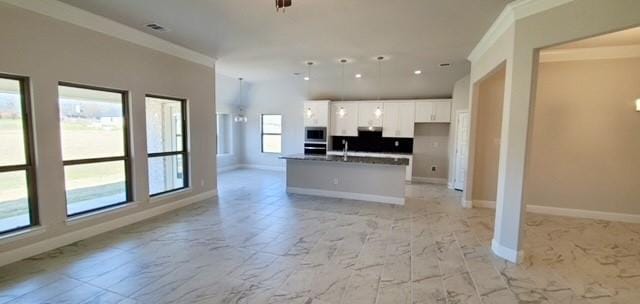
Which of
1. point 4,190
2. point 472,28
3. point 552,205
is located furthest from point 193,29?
point 552,205

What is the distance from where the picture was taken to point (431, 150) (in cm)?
806

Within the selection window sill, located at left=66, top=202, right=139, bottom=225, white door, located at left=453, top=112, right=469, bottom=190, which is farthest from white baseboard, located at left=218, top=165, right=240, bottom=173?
white door, located at left=453, top=112, right=469, bottom=190

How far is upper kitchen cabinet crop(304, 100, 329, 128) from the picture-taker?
28.3 ft

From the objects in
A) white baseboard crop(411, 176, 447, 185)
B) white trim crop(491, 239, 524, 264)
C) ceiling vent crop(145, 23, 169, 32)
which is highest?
ceiling vent crop(145, 23, 169, 32)

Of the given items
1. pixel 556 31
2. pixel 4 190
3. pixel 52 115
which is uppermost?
pixel 556 31

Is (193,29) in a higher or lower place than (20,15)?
higher

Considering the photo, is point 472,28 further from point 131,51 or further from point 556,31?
point 131,51

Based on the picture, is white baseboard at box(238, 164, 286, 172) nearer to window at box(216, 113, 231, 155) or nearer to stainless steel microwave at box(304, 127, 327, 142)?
window at box(216, 113, 231, 155)

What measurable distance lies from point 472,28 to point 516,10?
79 centimetres

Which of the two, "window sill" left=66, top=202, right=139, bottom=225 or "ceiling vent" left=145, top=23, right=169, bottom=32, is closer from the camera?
"window sill" left=66, top=202, right=139, bottom=225

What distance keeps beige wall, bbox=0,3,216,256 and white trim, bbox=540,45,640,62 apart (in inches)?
250

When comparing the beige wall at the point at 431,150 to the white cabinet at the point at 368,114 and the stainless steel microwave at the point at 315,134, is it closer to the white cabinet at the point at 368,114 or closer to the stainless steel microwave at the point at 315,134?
the white cabinet at the point at 368,114

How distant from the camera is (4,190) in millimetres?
3090

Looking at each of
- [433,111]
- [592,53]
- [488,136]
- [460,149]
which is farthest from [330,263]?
[433,111]
